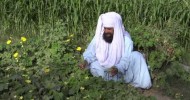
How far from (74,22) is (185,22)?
154 centimetres

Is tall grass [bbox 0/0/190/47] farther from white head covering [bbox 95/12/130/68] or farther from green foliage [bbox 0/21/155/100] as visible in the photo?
white head covering [bbox 95/12/130/68]

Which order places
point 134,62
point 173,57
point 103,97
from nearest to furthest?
point 103,97 → point 134,62 → point 173,57

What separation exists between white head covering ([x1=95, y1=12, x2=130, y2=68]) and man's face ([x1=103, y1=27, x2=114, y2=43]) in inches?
1.6

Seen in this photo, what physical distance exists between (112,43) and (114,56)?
0.17 meters

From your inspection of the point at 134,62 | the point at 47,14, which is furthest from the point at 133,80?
the point at 47,14

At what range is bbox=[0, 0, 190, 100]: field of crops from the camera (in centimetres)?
577

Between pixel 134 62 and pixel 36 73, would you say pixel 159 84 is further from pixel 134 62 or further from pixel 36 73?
pixel 36 73

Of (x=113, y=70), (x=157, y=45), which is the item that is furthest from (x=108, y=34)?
(x=157, y=45)

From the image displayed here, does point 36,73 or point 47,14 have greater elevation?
point 47,14

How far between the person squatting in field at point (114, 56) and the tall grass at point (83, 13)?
74cm

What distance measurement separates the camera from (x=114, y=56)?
19.4ft

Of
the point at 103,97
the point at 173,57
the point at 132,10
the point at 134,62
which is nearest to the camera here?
the point at 103,97

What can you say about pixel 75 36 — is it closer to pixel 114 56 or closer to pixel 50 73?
pixel 114 56

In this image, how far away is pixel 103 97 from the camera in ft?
16.6
